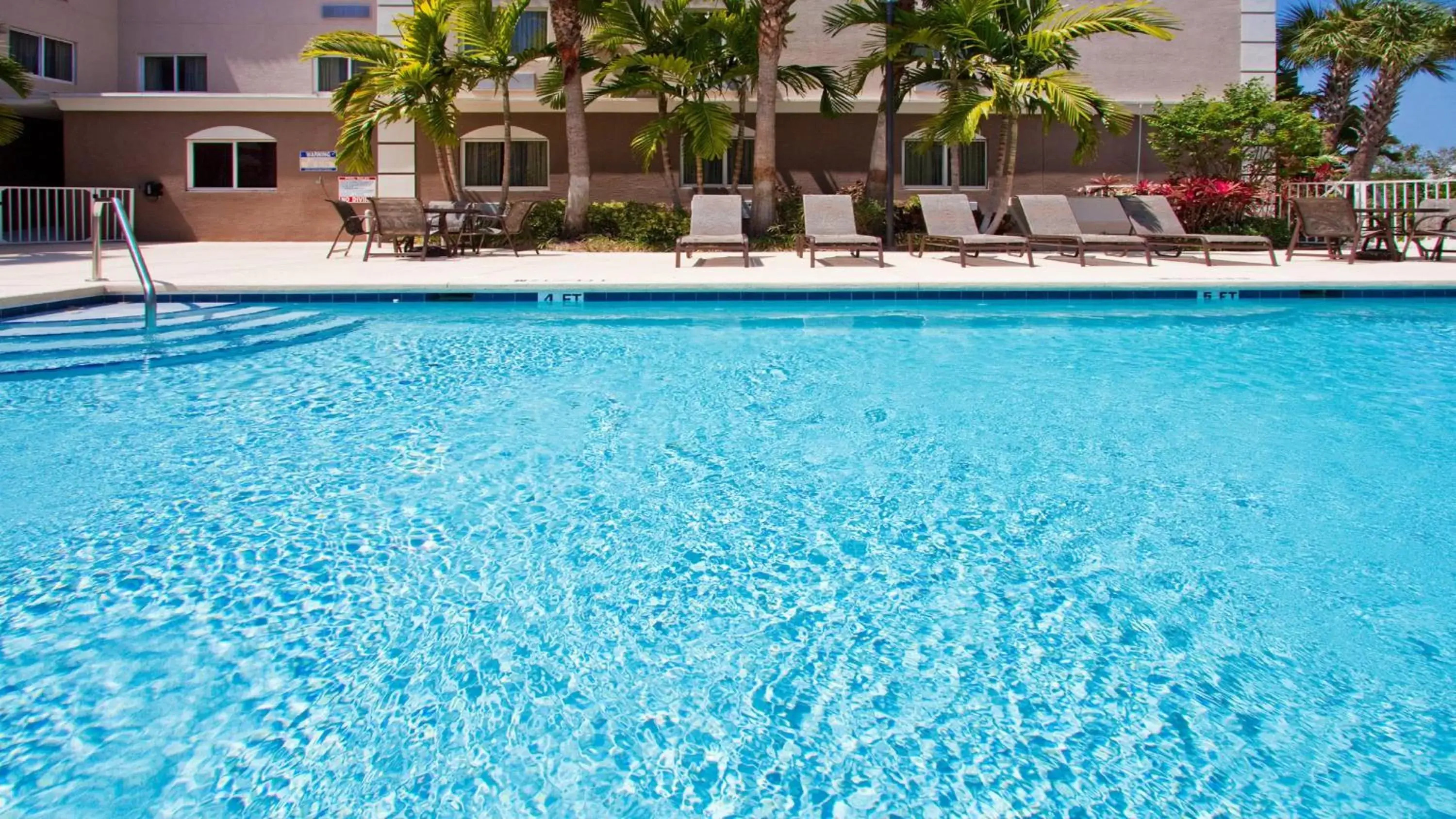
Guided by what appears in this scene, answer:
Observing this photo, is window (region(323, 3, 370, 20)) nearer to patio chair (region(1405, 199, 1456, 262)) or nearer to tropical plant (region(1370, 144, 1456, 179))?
patio chair (region(1405, 199, 1456, 262))

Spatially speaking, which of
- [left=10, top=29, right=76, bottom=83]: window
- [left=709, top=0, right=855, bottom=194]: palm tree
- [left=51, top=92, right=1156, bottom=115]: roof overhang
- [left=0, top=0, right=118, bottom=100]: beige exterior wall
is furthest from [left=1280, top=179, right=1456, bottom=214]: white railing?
[left=10, top=29, right=76, bottom=83]: window

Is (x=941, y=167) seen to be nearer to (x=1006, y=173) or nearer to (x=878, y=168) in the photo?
(x=878, y=168)

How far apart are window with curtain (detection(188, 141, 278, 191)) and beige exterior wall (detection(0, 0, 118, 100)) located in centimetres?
305

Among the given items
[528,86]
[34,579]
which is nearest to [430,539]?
[34,579]

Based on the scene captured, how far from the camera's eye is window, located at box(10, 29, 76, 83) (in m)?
20.2

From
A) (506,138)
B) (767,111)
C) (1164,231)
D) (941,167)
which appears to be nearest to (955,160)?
(941,167)

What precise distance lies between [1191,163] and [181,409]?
17.0 m

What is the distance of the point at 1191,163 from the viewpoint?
59.8 feet

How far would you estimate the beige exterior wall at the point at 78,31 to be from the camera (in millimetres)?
19891

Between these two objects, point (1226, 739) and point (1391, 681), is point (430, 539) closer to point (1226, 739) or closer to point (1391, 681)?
point (1226, 739)

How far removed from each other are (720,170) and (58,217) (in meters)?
12.0

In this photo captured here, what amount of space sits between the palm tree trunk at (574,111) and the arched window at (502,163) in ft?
9.66

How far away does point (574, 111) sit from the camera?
1645 cm

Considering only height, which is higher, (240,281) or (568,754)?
(240,281)
